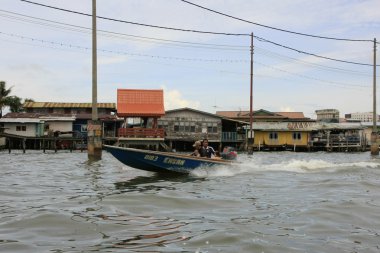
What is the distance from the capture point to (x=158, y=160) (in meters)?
14.3

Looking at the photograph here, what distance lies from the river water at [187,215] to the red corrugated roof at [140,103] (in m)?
23.8

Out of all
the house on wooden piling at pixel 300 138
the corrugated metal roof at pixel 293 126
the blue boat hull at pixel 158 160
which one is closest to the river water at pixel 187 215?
the blue boat hull at pixel 158 160

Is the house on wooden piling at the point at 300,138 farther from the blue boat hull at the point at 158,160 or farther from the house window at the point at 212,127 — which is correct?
the blue boat hull at the point at 158,160

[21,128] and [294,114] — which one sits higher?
[294,114]

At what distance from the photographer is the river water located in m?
5.70

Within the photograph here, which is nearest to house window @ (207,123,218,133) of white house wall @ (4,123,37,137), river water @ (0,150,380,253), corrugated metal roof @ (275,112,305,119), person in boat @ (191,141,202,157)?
white house wall @ (4,123,37,137)

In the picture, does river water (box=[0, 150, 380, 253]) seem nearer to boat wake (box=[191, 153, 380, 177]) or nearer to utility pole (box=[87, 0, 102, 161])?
boat wake (box=[191, 153, 380, 177])

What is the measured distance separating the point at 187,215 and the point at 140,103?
30.7 meters

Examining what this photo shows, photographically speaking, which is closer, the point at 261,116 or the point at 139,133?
the point at 139,133

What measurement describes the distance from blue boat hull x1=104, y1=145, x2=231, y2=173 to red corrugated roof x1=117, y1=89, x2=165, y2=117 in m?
22.8

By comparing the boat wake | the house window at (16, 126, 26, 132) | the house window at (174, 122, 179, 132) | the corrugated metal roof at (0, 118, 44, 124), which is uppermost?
the corrugated metal roof at (0, 118, 44, 124)

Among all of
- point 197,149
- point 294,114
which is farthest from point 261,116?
point 197,149

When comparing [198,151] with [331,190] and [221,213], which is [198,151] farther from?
[221,213]

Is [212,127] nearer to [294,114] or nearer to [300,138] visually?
[300,138]
